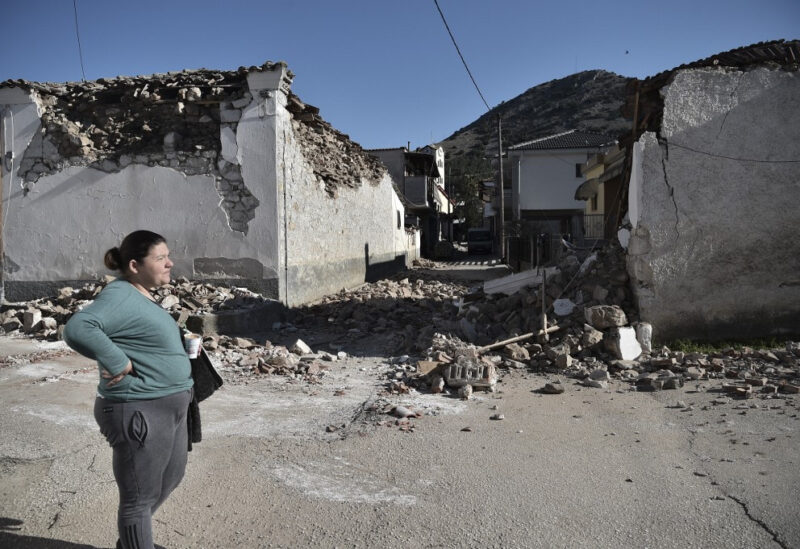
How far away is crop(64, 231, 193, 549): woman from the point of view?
6.79 feet

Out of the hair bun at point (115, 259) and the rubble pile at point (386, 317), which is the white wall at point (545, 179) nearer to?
the rubble pile at point (386, 317)

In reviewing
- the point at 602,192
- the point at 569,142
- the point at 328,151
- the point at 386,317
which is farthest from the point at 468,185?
the point at 386,317

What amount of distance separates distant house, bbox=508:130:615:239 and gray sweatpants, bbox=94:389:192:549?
3147 centimetres

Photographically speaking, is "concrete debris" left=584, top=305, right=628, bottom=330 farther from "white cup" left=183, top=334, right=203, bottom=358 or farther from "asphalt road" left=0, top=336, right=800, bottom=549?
"white cup" left=183, top=334, right=203, bottom=358

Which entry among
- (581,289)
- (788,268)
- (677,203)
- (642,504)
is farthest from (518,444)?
(788,268)

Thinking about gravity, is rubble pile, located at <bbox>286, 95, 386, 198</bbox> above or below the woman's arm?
above

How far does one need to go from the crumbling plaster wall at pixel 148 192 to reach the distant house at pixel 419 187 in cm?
2068

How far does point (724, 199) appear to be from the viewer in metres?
6.86

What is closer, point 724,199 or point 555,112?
point 724,199

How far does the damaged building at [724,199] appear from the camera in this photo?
6805mm

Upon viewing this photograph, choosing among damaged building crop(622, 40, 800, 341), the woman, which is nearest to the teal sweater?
the woman

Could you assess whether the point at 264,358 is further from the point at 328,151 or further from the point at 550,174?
the point at 550,174

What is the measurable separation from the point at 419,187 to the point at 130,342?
3372 cm

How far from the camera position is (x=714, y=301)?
6.93 meters
